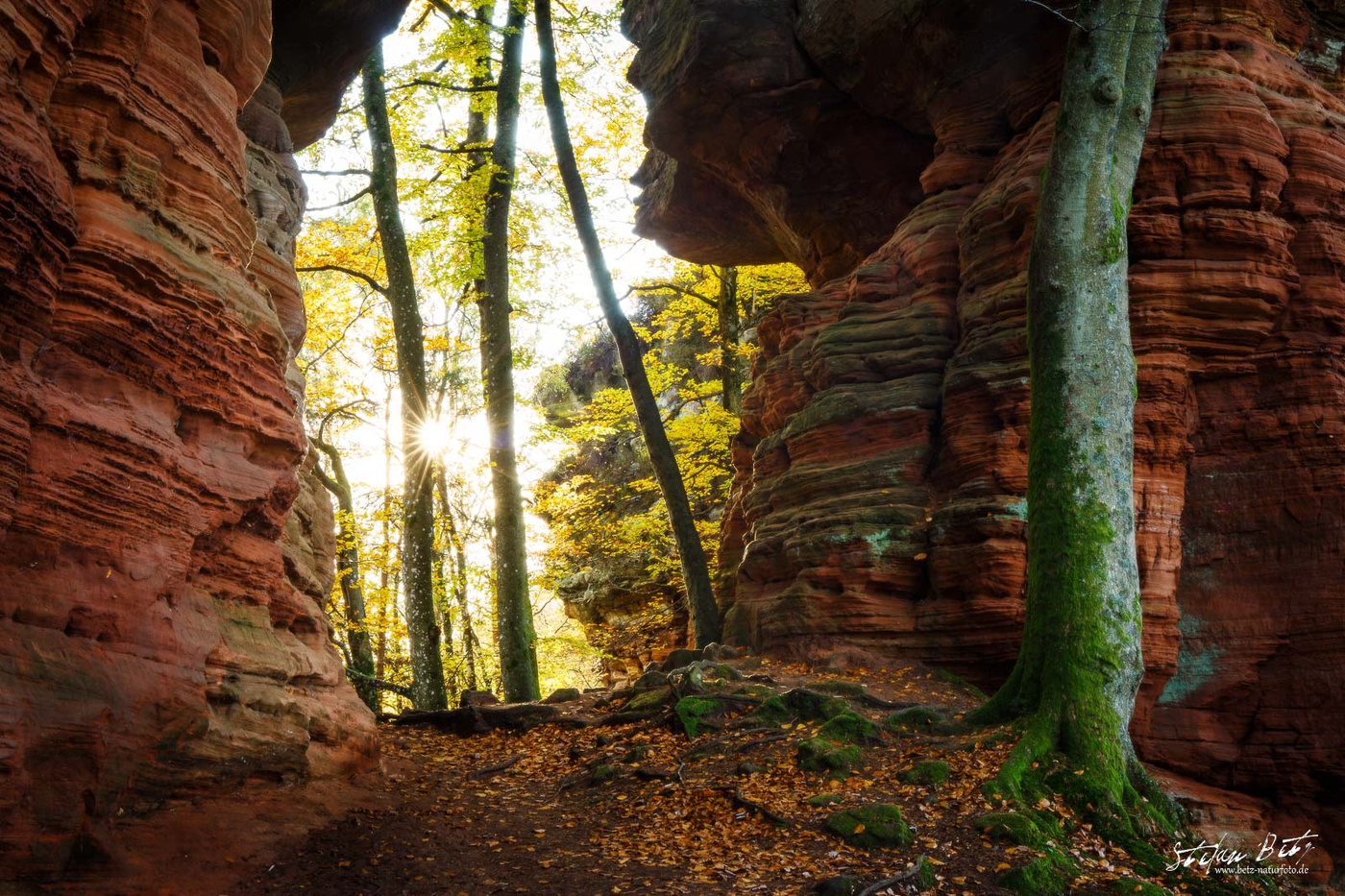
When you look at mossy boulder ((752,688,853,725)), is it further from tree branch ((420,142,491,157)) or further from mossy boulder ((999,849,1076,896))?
tree branch ((420,142,491,157))

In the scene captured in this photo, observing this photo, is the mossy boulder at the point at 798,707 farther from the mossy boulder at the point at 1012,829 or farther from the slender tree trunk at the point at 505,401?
the slender tree trunk at the point at 505,401

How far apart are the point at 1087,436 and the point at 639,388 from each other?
8.56 meters

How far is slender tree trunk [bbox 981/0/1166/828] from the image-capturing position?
721 cm

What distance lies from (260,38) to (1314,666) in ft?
44.1

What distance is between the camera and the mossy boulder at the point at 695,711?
29.9 ft

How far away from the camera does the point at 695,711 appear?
9.33m

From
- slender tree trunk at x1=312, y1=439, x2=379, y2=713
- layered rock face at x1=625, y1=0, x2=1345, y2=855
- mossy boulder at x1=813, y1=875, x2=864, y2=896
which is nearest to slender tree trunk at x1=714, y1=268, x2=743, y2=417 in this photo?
layered rock face at x1=625, y1=0, x2=1345, y2=855

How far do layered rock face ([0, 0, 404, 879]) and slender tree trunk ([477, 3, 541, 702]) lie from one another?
16.7 feet

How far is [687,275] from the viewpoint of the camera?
80.7ft

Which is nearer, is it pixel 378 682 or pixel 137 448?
pixel 137 448

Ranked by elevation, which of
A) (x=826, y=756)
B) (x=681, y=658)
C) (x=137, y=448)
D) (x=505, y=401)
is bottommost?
(x=826, y=756)

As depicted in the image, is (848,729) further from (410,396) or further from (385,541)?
(385,541)

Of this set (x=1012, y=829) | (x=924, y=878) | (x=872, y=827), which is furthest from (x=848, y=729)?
(x=924, y=878)

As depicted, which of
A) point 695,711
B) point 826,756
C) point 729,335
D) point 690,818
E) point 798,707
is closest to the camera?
point 690,818
